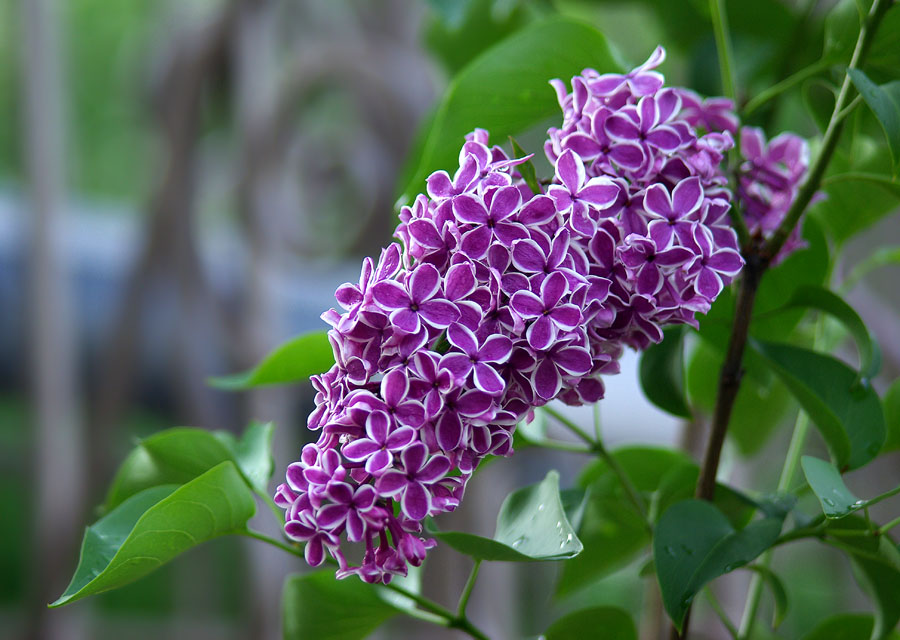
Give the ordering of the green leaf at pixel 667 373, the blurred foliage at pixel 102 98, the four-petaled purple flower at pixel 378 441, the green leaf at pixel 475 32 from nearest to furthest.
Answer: the four-petaled purple flower at pixel 378 441, the green leaf at pixel 667 373, the green leaf at pixel 475 32, the blurred foliage at pixel 102 98

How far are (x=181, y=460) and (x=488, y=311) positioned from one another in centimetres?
14

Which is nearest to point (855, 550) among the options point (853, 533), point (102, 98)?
point (853, 533)

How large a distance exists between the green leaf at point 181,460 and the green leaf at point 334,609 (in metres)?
0.04

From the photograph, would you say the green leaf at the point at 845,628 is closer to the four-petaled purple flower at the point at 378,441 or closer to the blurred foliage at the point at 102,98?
the four-petaled purple flower at the point at 378,441

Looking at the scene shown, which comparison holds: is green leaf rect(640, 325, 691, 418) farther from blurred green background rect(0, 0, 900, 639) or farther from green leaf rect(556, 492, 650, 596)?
blurred green background rect(0, 0, 900, 639)

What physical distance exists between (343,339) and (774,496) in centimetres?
16

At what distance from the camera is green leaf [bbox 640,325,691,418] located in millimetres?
324

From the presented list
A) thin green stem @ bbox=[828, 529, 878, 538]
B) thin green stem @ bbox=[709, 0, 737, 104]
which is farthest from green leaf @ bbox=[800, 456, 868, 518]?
thin green stem @ bbox=[709, 0, 737, 104]

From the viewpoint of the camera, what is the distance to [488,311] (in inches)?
9.0

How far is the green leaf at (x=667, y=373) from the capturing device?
0.32 m

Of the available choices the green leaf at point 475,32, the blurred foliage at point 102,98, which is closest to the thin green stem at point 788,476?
the green leaf at point 475,32

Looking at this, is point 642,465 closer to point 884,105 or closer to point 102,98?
point 884,105

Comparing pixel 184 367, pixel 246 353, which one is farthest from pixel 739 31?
pixel 184 367

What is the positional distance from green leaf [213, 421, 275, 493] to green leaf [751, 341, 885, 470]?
165 mm
